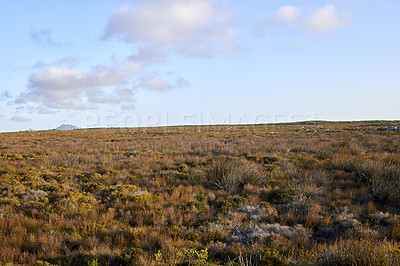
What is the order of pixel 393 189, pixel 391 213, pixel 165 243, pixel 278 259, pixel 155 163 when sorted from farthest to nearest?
pixel 155 163 < pixel 393 189 < pixel 391 213 < pixel 165 243 < pixel 278 259

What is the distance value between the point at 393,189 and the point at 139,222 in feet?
23.0

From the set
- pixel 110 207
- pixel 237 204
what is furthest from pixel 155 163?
pixel 237 204

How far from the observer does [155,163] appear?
11039 mm

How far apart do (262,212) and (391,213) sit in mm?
3080

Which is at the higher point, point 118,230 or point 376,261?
point 376,261

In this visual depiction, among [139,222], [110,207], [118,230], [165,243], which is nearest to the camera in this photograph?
[165,243]

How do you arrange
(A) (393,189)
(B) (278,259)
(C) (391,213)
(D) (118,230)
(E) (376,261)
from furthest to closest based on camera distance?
(A) (393,189) → (C) (391,213) → (D) (118,230) → (B) (278,259) → (E) (376,261)

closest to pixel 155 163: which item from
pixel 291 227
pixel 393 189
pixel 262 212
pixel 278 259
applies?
pixel 262 212

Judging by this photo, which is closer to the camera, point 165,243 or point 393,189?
point 165,243

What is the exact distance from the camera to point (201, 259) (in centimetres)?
352

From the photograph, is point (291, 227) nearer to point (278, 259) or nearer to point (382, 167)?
point (278, 259)

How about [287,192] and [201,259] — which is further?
[287,192]

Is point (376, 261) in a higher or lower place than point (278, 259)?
higher

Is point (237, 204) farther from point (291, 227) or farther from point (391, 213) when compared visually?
point (391, 213)
